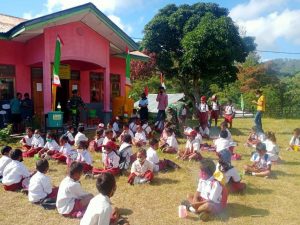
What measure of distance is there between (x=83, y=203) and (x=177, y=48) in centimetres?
1428

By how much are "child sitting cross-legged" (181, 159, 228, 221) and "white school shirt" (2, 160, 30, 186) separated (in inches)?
127

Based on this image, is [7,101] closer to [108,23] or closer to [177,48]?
[108,23]

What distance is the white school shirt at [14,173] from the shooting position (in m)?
6.79

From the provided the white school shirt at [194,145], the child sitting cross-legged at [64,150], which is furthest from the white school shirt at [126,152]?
the white school shirt at [194,145]

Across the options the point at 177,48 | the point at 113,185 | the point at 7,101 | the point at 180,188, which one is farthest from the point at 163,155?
the point at 177,48

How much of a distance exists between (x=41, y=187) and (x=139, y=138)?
17.8 ft

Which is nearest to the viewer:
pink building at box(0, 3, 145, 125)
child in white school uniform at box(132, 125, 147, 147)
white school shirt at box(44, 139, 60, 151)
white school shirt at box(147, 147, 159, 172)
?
white school shirt at box(147, 147, 159, 172)

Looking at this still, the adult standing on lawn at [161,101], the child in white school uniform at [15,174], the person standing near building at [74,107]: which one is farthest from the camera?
the adult standing on lawn at [161,101]

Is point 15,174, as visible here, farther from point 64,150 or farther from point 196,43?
point 196,43

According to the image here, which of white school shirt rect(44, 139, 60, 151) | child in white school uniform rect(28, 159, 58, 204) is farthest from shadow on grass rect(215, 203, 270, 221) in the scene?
white school shirt rect(44, 139, 60, 151)

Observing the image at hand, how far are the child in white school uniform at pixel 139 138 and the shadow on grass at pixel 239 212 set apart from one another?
16.9ft

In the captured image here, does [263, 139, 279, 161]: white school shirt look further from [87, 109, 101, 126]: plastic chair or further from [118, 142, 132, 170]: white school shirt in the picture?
→ [87, 109, 101, 126]: plastic chair

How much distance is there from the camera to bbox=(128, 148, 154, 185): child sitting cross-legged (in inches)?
294

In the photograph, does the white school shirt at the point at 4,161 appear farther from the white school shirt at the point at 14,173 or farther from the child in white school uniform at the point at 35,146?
the child in white school uniform at the point at 35,146
